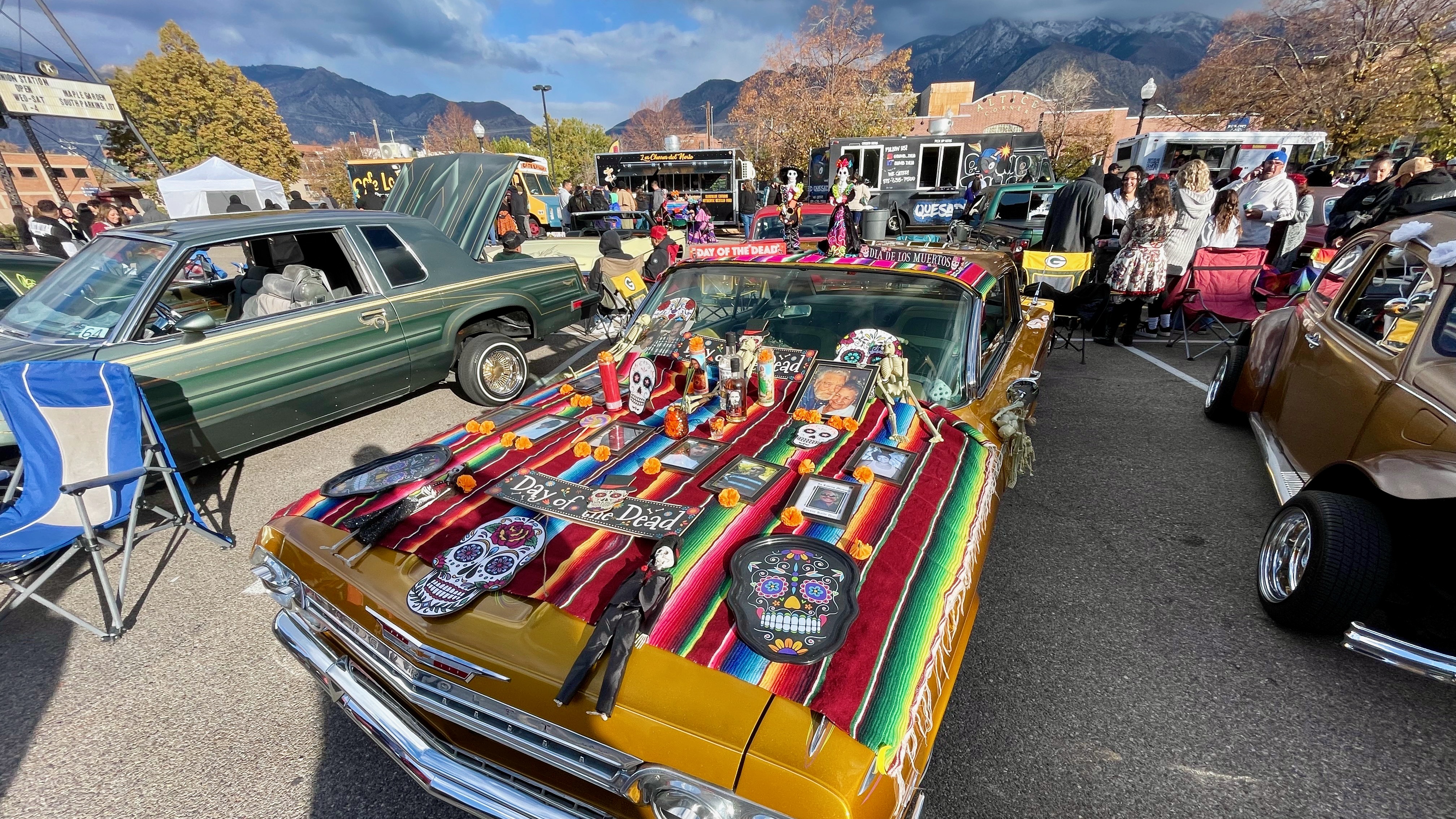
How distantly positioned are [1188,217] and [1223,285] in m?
0.86

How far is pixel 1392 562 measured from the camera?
2.14m

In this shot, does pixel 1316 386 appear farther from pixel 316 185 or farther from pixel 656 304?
pixel 316 185

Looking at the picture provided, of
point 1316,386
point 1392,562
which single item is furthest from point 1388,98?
point 1392,562

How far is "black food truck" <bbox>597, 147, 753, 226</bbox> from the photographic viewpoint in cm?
1983

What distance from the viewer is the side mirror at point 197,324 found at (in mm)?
3396

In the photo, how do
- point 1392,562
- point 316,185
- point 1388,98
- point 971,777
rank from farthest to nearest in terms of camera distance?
point 316,185 < point 1388,98 < point 1392,562 < point 971,777

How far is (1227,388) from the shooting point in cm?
427

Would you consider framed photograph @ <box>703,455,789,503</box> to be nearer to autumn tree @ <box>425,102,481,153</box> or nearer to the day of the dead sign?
the day of the dead sign

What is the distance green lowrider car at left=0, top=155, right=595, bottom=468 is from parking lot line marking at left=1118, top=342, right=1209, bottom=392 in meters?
6.16

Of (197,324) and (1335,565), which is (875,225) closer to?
(1335,565)

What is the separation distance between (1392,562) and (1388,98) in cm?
2694

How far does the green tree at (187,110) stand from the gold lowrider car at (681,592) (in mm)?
38619

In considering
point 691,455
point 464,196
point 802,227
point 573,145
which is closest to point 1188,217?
A: point 802,227

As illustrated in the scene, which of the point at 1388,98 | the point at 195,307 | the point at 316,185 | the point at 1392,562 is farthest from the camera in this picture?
the point at 316,185
